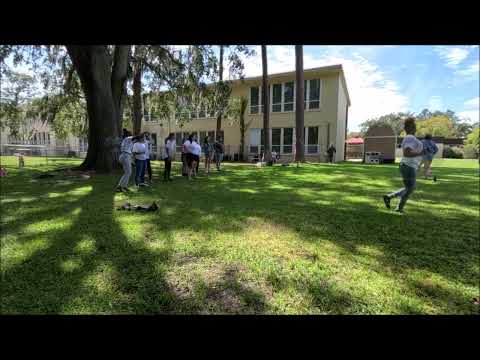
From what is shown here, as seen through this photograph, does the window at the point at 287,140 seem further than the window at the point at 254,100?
No

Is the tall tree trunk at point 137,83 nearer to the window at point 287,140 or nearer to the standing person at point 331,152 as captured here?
the window at point 287,140

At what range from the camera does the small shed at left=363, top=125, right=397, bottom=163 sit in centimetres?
2308

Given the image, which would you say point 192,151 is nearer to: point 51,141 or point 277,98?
point 277,98

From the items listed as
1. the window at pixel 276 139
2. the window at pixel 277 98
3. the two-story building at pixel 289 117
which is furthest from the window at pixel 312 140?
the window at pixel 277 98

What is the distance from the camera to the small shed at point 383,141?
75.7 feet

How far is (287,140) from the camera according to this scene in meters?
25.2

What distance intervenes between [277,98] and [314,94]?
3279mm

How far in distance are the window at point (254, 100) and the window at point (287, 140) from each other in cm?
340

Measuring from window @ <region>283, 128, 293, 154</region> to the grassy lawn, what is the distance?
18.6 meters

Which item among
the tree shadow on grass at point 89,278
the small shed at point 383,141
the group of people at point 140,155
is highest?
the small shed at point 383,141
